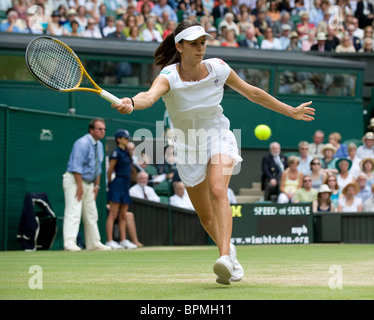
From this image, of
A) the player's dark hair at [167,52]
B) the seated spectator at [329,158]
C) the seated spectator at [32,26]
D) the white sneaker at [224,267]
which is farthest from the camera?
the seated spectator at [32,26]

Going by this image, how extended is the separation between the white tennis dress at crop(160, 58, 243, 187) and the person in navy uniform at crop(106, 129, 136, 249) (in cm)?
758

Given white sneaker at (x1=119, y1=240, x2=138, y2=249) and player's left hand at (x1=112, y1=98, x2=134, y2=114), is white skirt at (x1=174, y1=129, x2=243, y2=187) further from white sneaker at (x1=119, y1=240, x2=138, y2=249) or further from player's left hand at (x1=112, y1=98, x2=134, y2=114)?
white sneaker at (x1=119, y1=240, x2=138, y2=249)

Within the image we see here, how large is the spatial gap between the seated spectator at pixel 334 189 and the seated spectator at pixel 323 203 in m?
0.13

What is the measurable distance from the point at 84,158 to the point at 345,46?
38.7 ft

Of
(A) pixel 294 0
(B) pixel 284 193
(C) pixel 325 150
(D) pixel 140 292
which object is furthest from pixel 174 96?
(A) pixel 294 0

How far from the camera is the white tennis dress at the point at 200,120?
700cm

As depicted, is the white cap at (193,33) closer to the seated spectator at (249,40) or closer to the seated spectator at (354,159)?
the seated spectator at (354,159)

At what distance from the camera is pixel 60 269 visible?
8.62 meters

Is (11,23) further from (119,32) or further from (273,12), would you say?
(273,12)

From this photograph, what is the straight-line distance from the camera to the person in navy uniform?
48.0 ft

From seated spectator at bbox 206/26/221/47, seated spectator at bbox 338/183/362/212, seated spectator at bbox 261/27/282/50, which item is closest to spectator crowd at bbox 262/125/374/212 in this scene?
seated spectator at bbox 338/183/362/212

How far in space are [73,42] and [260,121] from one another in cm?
558

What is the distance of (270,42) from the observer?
22.9 meters

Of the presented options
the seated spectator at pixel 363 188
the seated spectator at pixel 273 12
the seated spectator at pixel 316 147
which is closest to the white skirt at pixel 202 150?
the seated spectator at pixel 363 188
